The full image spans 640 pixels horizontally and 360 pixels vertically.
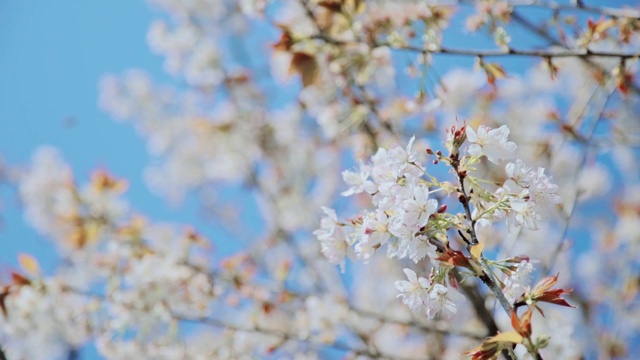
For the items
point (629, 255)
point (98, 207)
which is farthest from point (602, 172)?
point (98, 207)

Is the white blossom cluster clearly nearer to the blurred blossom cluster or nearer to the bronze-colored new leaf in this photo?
the blurred blossom cluster

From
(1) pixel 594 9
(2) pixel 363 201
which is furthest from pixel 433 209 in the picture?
(2) pixel 363 201

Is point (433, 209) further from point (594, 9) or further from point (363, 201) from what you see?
point (363, 201)

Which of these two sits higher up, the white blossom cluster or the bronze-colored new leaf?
the bronze-colored new leaf

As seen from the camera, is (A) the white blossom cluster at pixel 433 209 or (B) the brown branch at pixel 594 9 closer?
(A) the white blossom cluster at pixel 433 209

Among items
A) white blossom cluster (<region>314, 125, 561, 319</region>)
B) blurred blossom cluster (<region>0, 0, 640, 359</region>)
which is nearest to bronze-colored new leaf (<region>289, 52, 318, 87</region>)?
blurred blossom cluster (<region>0, 0, 640, 359</region>)

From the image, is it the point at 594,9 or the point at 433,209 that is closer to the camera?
the point at 433,209

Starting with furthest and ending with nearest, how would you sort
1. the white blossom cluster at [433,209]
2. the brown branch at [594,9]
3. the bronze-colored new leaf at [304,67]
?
the bronze-colored new leaf at [304,67], the brown branch at [594,9], the white blossom cluster at [433,209]

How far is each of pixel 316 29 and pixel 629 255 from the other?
1.76m

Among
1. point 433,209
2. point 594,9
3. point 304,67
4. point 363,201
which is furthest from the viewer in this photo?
point 363,201

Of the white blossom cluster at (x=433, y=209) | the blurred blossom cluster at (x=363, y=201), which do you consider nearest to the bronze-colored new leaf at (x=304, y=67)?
the blurred blossom cluster at (x=363, y=201)

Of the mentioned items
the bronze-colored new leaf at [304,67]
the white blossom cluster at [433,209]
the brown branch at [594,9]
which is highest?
the bronze-colored new leaf at [304,67]

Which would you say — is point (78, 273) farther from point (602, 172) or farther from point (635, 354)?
point (602, 172)

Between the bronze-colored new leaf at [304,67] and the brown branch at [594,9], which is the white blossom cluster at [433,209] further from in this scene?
the bronze-colored new leaf at [304,67]
